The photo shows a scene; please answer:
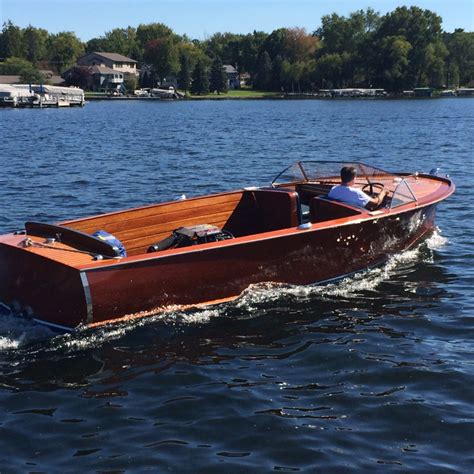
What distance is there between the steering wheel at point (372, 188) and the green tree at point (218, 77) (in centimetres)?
12799

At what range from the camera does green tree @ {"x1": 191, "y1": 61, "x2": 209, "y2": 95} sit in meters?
135

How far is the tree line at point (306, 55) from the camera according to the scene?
126 meters

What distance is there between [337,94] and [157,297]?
121 meters

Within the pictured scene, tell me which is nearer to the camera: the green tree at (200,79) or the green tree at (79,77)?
the green tree at (200,79)

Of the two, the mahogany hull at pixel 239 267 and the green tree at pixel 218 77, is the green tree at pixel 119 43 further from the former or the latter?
the mahogany hull at pixel 239 267

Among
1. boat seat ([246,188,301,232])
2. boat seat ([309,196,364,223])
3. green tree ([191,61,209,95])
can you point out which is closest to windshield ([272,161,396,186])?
boat seat ([246,188,301,232])

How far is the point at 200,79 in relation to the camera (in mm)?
135875

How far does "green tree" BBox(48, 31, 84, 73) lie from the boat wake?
6023 inches

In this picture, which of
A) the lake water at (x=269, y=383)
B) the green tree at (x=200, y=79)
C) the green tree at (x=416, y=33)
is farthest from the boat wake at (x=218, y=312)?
the green tree at (x=200, y=79)

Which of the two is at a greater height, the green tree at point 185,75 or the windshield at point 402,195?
the green tree at point 185,75

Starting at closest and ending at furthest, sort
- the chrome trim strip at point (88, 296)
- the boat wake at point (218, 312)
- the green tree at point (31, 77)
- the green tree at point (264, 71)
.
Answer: the chrome trim strip at point (88, 296) < the boat wake at point (218, 312) < the green tree at point (31, 77) < the green tree at point (264, 71)

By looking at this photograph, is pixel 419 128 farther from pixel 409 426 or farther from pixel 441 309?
pixel 409 426

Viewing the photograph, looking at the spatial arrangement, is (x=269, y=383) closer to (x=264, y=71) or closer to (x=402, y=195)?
(x=402, y=195)

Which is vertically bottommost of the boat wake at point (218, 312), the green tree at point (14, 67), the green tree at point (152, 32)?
the boat wake at point (218, 312)
